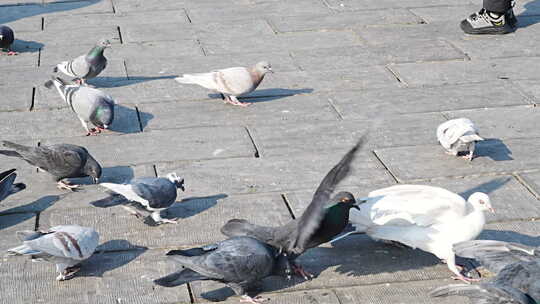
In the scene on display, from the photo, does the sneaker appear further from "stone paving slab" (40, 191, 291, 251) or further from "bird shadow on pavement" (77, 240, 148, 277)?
"bird shadow on pavement" (77, 240, 148, 277)

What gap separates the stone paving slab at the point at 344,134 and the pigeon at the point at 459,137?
1.16 ft

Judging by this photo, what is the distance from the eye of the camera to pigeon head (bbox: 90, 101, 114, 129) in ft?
24.0

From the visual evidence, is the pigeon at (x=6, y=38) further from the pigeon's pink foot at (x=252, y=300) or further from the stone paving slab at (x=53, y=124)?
the pigeon's pink foot at (x=252, y=300)

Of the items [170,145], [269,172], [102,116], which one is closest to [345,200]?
[269,172]

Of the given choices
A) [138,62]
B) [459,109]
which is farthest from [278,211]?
[138,62]

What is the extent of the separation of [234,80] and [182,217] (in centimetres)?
230

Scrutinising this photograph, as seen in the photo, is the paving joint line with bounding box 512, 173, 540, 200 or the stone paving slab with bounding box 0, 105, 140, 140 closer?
the paving joint line with bounding box 512, 173, 540, 200

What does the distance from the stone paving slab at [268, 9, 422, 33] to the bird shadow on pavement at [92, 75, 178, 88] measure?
6.78 ft

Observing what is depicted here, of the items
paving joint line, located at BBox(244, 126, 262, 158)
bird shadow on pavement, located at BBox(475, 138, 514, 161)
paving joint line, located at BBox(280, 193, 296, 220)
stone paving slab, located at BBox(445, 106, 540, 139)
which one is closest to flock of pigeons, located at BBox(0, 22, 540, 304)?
paving joint line, located at BBox(280, 193, 296, 220)

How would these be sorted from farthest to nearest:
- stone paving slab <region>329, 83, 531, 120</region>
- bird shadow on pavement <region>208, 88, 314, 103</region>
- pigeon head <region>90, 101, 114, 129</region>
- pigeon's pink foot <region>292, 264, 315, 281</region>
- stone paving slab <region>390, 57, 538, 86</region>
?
1. stone paving slab <region>390, 57, 538, 86</region>
2. bird shadow on pavement <region>208, 88, 314, 103</region>
3. stone paving slab <region>329, 83, 531, 120</region>
4. pigeon head <region>90, 101, 114, 129</region>
5. pigeon's pink foot <region>292, 264, 315, 281</region>

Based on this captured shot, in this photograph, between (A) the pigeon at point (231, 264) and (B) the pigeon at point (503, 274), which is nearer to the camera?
(B) the pigeon at point (503, 274)

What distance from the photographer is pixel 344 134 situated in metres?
7.43

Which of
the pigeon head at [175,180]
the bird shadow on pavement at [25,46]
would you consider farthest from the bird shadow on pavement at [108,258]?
the bird shadow on pavement at [25,46]

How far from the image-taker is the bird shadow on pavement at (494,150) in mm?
6945
